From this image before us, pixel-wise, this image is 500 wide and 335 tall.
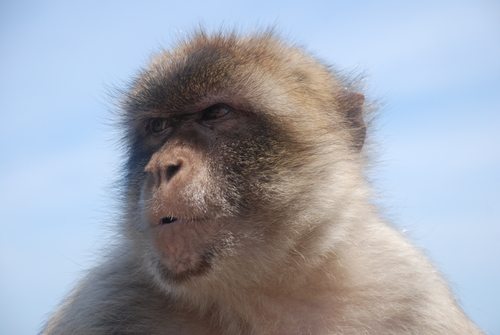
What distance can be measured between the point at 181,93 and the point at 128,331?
1.36 metres

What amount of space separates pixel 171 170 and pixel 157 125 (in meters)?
0.73

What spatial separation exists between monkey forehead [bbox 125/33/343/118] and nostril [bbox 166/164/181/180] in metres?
0.55

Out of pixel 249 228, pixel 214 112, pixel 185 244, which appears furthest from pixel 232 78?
pixel 185 244

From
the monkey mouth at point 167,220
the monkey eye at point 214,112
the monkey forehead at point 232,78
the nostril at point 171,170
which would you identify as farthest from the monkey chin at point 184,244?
the monkey forehead at point 232,78

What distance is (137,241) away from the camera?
9.73 feet

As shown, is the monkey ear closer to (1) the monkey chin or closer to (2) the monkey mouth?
(1) the monkey chin

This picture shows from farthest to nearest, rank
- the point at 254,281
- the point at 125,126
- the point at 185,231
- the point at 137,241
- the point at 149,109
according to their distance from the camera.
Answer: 1. the point at 125,126
2. the point at 149,109
3. the point at 137,241
4. the point at 254,281
5. the point at 185,231

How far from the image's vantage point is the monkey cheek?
2479mm

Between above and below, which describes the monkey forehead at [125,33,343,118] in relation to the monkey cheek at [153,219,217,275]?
above

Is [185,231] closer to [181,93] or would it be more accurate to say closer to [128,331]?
[128,331]

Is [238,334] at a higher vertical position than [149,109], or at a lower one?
lower

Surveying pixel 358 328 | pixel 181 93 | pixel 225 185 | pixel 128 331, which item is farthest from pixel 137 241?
pixel 358 328

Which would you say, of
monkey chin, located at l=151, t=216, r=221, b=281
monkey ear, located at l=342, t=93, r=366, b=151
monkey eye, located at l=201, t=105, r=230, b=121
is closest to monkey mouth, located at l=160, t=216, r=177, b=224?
monkey chin, located at l=151, t=216, r=221, b=281

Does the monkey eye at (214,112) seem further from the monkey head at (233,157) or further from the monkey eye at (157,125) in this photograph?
the monkey eye at (157,125)
